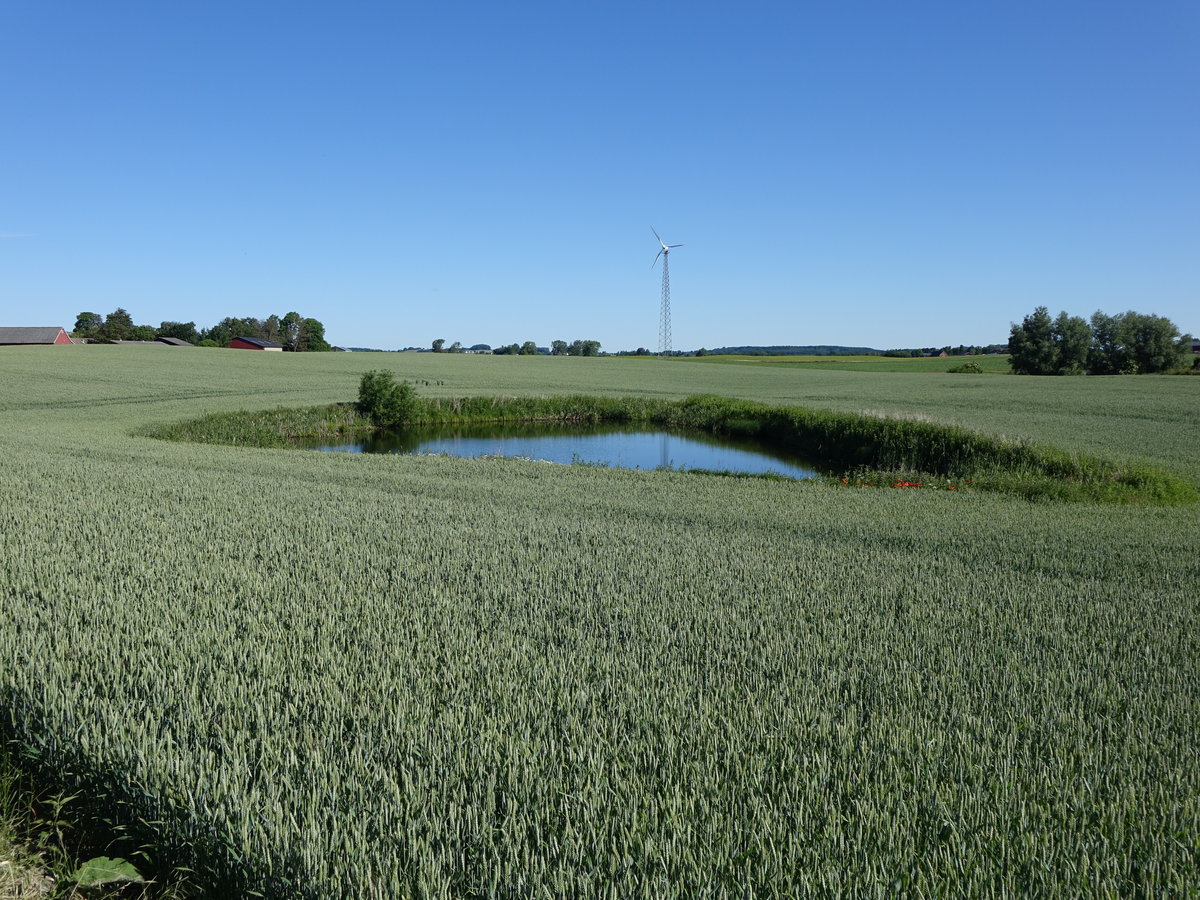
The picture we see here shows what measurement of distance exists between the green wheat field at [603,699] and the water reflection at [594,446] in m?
15.9

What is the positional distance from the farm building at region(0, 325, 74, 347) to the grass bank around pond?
3336 inches

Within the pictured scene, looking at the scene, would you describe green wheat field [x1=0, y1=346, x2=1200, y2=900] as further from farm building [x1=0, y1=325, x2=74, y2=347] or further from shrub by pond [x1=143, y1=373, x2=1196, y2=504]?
farm building [x1=0, y1=325, x2=74, y2=347]

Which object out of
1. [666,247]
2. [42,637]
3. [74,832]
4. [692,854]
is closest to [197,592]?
[42,637]

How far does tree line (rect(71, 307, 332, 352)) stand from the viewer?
421 ft

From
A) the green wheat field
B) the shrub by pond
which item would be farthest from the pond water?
the green wheat field

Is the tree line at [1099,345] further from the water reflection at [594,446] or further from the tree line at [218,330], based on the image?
the tree line at [218,330]

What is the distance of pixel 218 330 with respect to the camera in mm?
138375

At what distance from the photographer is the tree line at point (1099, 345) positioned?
76000 millimetres

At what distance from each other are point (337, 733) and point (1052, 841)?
2.99m

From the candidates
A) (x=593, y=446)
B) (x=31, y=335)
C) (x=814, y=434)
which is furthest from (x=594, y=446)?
(x=31, y=335)

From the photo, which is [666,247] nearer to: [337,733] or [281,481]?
[281,481]

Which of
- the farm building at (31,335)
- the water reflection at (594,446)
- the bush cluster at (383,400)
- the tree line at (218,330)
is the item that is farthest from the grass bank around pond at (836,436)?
the tree line at (218,330)

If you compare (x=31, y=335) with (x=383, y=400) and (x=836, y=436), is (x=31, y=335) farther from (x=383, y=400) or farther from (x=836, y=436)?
(x=836, y=436)

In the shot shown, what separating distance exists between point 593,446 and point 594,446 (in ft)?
0.14
